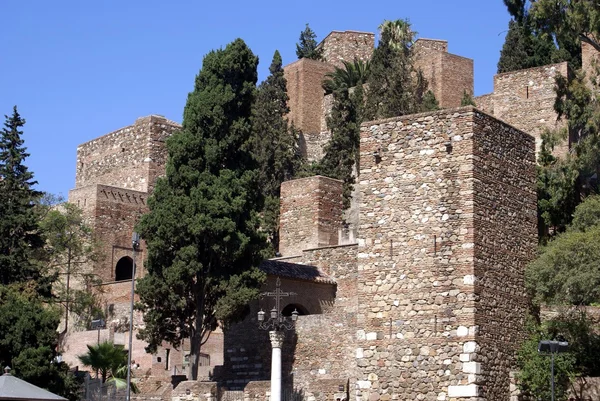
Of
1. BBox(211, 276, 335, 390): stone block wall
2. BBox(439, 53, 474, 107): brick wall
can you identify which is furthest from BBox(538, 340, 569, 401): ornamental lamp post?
BBox(439, 53, 474, 107): brick wall

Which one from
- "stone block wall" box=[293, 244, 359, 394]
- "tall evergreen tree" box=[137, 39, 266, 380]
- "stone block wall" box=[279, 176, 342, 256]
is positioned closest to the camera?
"stone block wall" box=[293, 244, 359, 394]

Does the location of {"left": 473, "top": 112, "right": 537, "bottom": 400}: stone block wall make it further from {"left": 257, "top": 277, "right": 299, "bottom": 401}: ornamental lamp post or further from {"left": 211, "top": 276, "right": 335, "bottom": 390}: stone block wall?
{"left": 211, "top": 276, "right": 335, "bottom": 390}: stone block wall

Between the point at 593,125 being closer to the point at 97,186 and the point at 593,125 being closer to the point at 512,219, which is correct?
the point at 512,219

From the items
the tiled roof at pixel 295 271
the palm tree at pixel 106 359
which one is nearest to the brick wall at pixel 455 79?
the tiled roof at pixel 295 271

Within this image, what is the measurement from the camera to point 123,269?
41.8m

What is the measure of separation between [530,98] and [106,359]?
1966 cm

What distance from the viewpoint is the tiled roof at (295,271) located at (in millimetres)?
29031

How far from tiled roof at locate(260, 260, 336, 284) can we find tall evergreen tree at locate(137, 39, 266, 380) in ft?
5.86

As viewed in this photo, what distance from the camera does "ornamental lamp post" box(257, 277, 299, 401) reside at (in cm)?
2450

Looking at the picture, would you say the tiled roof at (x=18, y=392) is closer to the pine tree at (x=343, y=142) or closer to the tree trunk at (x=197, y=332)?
the tree trunk at (x=197, y=332)

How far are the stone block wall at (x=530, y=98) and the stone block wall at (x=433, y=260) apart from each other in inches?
762

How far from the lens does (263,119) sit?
4484 centimetres

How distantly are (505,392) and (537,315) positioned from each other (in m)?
2.26

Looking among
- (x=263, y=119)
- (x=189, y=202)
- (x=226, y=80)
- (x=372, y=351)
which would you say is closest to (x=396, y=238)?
(x=372, y=351)
